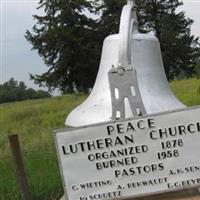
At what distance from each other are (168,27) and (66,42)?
8.08 meters

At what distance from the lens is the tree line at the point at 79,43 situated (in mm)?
30606

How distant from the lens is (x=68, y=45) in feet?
111

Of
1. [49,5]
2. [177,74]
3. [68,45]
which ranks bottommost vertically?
[177,74]

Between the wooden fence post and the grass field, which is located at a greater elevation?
the wooden fence post

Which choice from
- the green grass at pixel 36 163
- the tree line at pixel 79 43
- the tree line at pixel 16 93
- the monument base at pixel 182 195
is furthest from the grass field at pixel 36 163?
the tree line at pixel 16 93

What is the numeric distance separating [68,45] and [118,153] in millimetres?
31120

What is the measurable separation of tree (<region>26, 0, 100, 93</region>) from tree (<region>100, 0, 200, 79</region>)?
3.87ft

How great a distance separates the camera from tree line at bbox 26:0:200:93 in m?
30.6

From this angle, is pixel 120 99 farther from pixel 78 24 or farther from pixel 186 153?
pixel 78 24

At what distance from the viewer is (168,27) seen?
39688mm

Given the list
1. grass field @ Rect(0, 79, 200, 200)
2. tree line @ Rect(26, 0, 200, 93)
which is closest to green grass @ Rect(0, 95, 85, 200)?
grass field @ Rect(0, 79, 200, 200)

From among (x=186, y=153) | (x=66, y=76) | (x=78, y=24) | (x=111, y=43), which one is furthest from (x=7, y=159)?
(x=78, y=24)

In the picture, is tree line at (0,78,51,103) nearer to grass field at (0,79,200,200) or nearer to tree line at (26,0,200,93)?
tree line at (26,0,200,93)

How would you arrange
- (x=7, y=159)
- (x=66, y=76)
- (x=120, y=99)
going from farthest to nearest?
(x=66, y=76)
(x=7, y=159)
(x=120, y=99)
